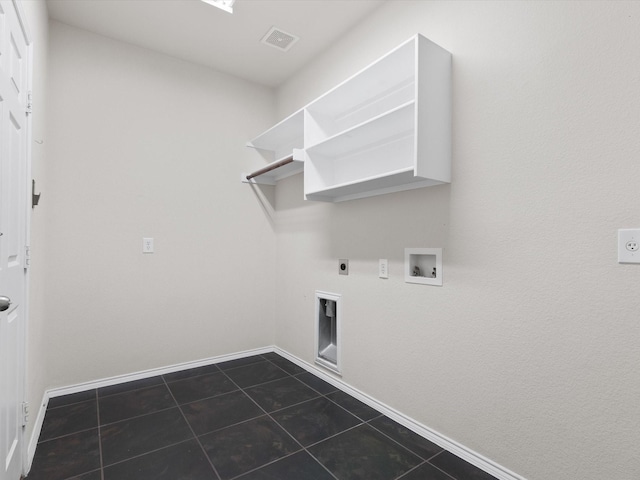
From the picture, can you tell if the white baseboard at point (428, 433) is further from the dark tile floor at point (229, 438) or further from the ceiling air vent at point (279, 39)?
the ceiling air vent at point (279, 39)

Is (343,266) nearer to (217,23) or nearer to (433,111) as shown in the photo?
→ (433,111)

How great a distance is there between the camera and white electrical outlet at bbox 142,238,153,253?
8.96 ft

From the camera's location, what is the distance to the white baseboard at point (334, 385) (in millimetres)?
1616

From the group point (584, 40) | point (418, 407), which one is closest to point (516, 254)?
point (584, 40)

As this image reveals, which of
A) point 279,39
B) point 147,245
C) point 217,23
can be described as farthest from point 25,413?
point 279,39

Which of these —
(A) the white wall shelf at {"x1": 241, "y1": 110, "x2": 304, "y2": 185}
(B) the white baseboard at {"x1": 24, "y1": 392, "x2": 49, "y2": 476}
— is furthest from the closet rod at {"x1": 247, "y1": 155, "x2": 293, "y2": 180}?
(B) the white baseboard at {"x1": 24, "y1": 392, "x2": 49, "y2": 476}

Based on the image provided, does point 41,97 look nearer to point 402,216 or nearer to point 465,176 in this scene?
point 402,216

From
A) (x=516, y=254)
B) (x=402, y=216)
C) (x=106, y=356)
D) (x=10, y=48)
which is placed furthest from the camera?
(x=106, y=356)

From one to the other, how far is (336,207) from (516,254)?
1.34 m

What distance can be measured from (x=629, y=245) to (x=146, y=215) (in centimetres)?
290

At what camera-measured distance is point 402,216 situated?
81.4 inches

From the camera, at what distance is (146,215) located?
2.74m

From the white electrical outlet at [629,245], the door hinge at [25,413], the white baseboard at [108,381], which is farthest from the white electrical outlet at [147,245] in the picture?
the white electrical outlet at [629,245]

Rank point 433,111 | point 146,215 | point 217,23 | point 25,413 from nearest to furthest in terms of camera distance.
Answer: point 25,413, point 433,111, point 217,23, point 146,215
